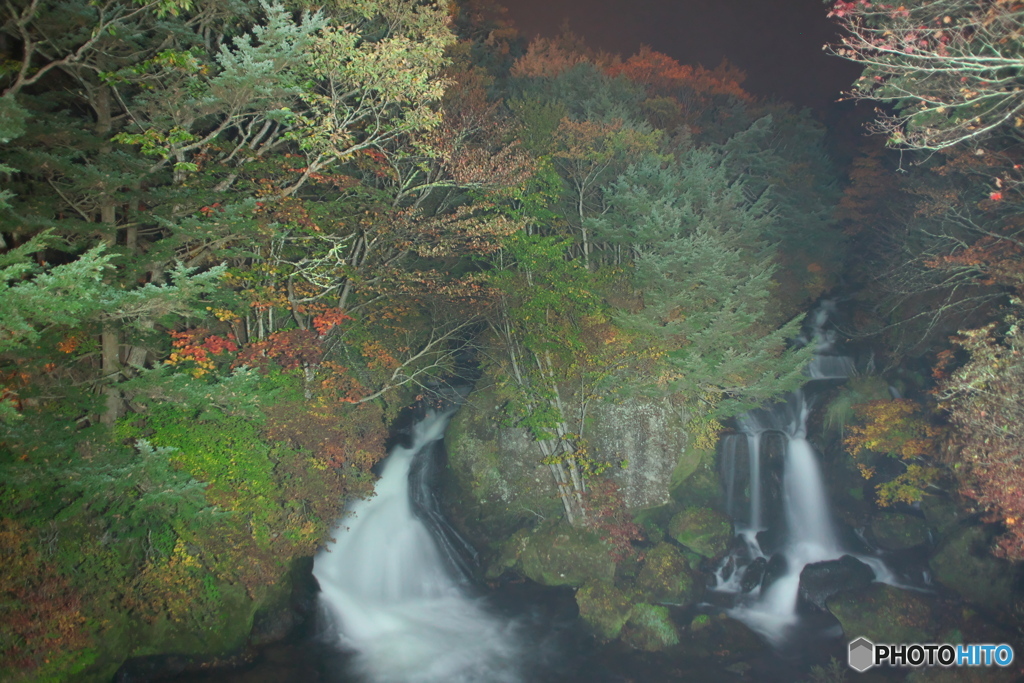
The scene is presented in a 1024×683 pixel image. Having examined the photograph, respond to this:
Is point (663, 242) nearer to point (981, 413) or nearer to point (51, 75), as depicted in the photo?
point (981, 413)

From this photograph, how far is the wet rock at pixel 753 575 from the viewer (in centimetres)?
1490

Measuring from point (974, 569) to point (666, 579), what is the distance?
24.1ft

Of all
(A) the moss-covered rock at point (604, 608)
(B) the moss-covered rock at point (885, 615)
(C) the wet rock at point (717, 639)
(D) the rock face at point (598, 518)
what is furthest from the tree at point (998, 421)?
(A) the moss-covered rock at point (604, 608)

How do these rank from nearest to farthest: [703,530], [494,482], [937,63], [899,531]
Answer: [937,63]
[899,531]
[703,530]
[494,482]

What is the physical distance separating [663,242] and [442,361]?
7597mm

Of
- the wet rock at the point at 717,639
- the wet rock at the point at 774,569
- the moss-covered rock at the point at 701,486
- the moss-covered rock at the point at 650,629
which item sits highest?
the moss-covered rock at the point at 701,486

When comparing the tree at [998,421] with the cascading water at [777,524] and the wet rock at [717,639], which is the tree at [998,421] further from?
the wet rock at [717,639]

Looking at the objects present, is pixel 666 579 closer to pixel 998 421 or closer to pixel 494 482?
pixel 494 482

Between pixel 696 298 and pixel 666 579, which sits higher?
pixel 696 298

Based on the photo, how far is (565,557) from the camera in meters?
15.0

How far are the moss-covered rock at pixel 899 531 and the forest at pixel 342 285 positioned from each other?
0.62m

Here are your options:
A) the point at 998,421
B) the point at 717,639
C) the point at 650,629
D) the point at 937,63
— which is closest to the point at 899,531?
the point at 998,421

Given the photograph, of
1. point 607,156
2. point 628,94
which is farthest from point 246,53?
point 628,94

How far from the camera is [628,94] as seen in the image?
21.6 metres
